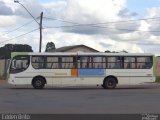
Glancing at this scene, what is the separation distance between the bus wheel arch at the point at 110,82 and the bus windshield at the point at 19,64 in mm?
5679

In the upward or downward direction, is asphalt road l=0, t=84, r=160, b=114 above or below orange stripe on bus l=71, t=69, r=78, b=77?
below

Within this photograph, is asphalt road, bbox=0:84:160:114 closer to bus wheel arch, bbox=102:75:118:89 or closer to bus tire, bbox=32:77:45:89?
bus tire, bbox=32:77:45:89

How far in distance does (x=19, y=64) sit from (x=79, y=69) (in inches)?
168

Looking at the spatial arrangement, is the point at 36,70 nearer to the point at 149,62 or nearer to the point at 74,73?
the point at 74,73

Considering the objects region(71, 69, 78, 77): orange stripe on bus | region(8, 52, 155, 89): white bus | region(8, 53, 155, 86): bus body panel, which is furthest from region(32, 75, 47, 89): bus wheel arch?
region(71, 69, 78, 77): orange stripe on bus

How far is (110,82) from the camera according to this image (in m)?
34.0

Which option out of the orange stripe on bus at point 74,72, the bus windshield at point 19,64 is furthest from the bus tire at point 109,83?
A: the bus windshield at point 19,64

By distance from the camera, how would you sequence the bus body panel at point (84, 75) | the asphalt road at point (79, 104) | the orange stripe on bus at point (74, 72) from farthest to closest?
the orange stripe on bus at point (74, 72), the bus body panel at point (84, 75), the asphalt road at point (79, 104)

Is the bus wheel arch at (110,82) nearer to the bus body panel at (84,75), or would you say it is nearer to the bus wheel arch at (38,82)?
the bus body panel at (84,75)

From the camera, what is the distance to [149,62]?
3447 cm

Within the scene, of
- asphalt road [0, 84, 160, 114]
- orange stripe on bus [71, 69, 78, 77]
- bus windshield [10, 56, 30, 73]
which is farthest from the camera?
orange stripe on bus [71, 69, 78, 77]

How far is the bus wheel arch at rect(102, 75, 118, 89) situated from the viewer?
111 feet

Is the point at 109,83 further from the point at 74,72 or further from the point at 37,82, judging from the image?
the point at 37,82

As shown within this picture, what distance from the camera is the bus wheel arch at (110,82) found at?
33.9 meters
